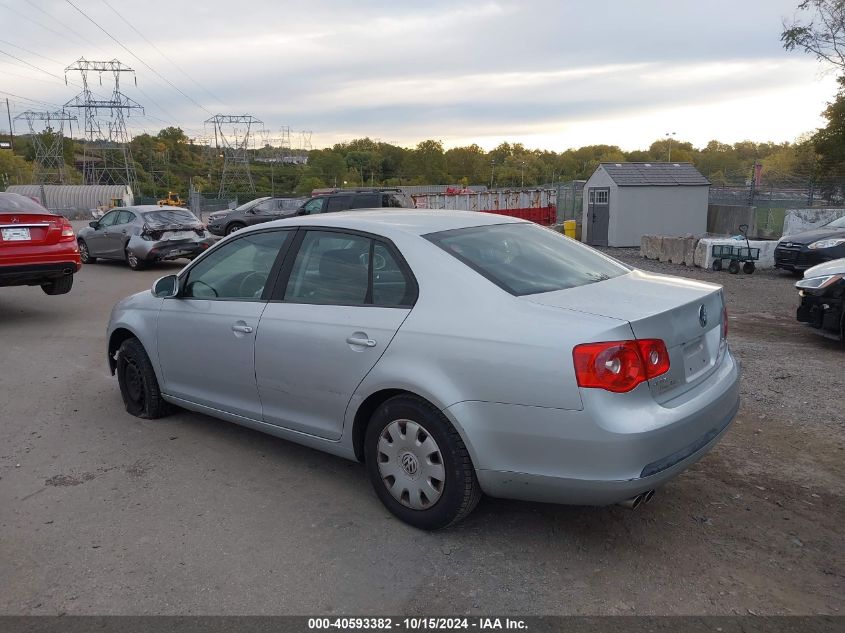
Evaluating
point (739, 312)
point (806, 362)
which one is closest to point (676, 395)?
point (806, 362)

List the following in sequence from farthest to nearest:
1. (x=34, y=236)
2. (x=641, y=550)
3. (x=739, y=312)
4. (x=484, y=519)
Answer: (x=739, y=312) → (x=34, y=236) → (x=484, y=519) → (x=641, y=550)

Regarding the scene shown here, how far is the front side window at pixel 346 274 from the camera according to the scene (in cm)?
368

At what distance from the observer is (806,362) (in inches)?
269

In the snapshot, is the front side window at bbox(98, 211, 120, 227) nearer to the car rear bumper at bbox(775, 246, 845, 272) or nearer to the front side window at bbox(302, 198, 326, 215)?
the front side window at bbox(302, 198, 326, 215)

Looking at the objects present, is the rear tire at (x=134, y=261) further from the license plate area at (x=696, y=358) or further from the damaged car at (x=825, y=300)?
the license plate area at (x=696, y=358)

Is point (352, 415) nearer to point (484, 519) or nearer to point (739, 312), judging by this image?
point (484, 519)

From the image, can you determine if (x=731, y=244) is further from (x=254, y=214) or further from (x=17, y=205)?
(x=254, y=214)

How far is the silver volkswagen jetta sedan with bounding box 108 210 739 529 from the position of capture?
298cm

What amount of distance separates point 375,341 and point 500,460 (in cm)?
92

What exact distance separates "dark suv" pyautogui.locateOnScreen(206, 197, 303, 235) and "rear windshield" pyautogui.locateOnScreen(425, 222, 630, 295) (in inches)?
815

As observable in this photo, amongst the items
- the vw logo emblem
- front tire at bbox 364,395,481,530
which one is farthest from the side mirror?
the vw logo emblem

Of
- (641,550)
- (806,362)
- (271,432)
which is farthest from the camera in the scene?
(806,362)

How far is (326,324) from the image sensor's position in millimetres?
3820

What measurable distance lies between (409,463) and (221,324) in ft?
5.66
